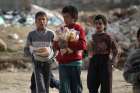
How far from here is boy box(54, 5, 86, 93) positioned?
7055 millimetres

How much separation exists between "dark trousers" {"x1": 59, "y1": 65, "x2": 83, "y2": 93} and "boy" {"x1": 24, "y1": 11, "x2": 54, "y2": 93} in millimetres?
472

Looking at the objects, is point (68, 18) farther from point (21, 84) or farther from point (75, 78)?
point (21, 84)

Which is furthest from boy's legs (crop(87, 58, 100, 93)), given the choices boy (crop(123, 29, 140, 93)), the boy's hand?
boy (crop(123, 29, 140, 93))

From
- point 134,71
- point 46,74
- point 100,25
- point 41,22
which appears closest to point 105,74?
point 100,25

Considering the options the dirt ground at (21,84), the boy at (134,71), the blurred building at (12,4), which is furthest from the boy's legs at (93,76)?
the blurred building at (12,4)

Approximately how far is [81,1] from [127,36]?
85.7 feet

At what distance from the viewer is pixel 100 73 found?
23.4 ft

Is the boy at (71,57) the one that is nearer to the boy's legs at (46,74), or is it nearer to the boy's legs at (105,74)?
the boy's legs at (105,74)

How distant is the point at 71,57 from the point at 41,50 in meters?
0.66

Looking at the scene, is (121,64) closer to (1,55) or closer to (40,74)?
(1,55)

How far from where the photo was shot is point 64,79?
23.5 ft

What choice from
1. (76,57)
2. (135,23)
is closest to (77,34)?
(76,57)

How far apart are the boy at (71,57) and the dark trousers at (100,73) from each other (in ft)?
0.62

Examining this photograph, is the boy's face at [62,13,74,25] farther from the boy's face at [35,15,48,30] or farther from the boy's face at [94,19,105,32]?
the boy's face at [35,15,48,30]
